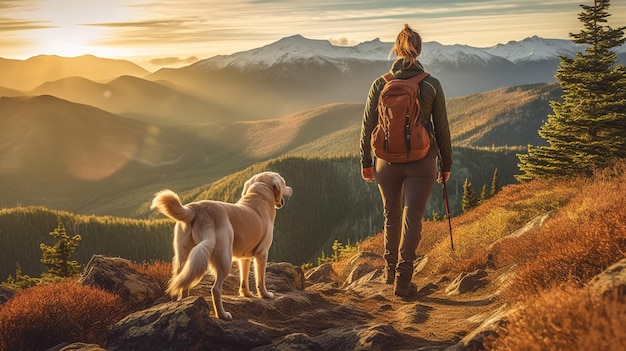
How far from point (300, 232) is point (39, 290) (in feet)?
512

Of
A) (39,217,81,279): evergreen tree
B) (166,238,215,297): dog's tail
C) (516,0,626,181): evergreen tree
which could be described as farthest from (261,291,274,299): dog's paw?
(39,217,81,279): evergreen tree

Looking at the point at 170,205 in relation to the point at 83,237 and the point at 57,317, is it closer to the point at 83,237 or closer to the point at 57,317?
Answer: the point at 57,317

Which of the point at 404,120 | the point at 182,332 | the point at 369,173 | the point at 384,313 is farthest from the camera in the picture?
the point at 369,173

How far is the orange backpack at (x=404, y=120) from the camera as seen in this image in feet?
26.0

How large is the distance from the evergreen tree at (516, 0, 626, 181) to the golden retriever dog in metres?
15.9

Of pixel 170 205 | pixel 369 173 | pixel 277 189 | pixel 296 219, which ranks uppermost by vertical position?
pixel 170 205

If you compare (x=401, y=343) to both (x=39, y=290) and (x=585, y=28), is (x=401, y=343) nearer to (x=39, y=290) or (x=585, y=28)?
(x=39, y=290)

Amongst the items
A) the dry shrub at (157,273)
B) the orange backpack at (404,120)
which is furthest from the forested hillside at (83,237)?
the orange backpack at (404,120)

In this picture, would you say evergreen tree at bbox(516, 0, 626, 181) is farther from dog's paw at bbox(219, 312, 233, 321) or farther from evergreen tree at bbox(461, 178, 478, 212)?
evergreen tree at bbox(461, 178, 478, 212)

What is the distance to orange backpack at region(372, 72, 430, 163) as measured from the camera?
7.93m

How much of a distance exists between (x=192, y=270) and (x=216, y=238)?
2.43 feet

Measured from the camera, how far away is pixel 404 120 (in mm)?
8031

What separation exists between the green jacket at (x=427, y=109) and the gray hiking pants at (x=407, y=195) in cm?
32

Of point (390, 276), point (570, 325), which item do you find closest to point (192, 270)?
point (570, 325)
